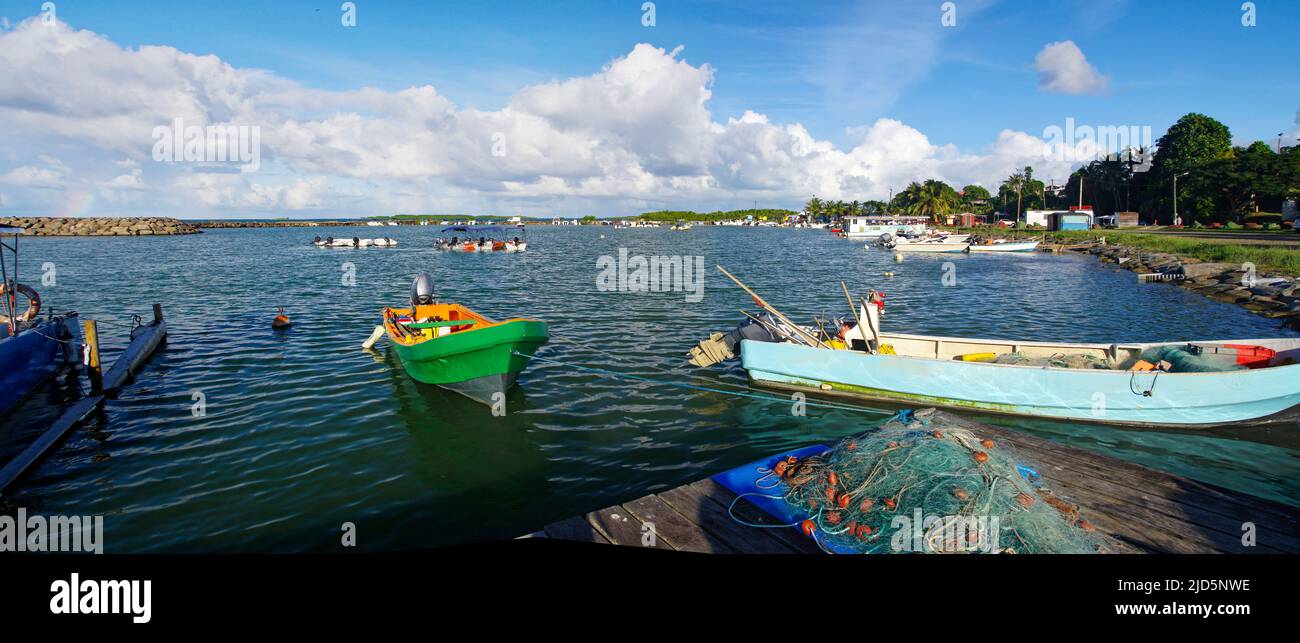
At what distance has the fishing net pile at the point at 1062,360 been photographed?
13.9m

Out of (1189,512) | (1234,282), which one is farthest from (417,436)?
(1234,282)

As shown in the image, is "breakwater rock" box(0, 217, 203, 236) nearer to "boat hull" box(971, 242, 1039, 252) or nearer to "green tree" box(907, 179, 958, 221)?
"boat hull" box(971, 242, 1039, 252)

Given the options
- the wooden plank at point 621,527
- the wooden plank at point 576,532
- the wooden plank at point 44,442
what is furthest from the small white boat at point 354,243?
the wooden plank at point 621,527

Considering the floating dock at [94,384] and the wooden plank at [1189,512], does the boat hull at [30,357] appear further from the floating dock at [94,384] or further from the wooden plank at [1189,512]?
the wooden plank at [1189,512]

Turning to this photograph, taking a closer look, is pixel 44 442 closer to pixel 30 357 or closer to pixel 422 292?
pixel 30 357

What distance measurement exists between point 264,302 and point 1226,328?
150ft

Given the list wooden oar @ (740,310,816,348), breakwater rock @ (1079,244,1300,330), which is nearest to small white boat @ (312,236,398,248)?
wooden oar @ (740,310,816,348)

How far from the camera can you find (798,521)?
22.2 ft

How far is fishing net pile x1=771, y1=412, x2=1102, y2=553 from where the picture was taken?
5855mm

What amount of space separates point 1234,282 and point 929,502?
1539 inches

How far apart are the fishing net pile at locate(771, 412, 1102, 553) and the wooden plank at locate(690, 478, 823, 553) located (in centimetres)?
13

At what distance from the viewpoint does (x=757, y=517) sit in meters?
7.00

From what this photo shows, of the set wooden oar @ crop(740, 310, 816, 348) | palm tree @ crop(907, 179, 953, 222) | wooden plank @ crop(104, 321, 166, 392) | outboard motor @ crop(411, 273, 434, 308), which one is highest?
palm tree @ crop(907, 179, 953, 222)

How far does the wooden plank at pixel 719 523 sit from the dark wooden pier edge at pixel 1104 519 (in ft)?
0.04
